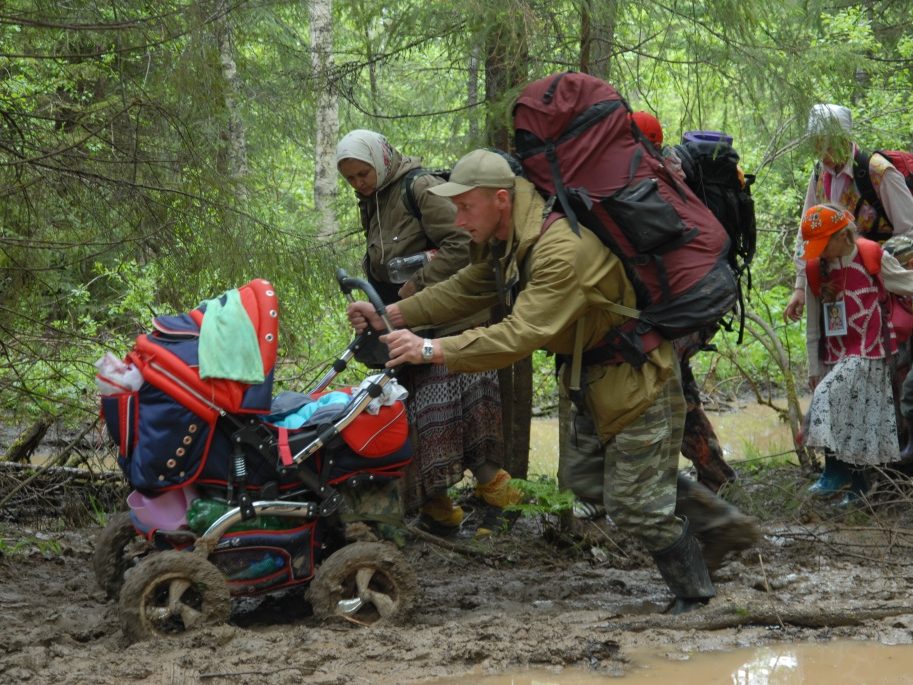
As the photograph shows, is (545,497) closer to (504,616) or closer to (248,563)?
(504,616)

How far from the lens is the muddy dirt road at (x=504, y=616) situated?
3834mm

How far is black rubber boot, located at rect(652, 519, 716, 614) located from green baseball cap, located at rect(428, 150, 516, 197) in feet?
5.60

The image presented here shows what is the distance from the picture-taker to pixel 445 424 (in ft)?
18.6

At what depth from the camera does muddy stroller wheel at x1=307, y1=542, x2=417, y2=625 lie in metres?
4.29

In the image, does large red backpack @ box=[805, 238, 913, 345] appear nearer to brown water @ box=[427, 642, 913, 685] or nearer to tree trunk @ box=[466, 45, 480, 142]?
tree trunk @ box=[466, 45, 480, 142]

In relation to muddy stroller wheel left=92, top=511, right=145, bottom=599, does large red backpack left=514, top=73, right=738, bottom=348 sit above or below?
above

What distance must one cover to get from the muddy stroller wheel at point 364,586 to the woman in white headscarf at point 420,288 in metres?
1.30

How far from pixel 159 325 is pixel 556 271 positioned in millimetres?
1675

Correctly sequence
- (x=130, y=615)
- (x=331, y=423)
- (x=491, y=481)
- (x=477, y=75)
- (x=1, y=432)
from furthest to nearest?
(x=1, y=432)
(x=477, y=75)
(x=491, y=481)
(x=331, y=423)
(x=130, y=615)

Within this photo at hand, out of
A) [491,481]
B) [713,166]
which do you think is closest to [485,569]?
[491,481]

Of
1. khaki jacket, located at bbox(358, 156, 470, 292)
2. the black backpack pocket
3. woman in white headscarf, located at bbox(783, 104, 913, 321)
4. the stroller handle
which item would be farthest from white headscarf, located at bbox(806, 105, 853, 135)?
the stroller handle

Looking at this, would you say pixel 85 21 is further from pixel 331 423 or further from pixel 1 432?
pixel 1 432

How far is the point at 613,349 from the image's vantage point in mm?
4230

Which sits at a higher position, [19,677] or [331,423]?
[331,423]
